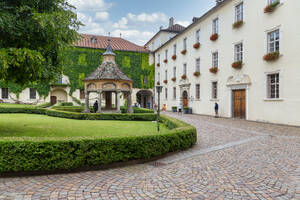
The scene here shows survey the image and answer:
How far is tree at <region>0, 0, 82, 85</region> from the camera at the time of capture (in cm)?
608

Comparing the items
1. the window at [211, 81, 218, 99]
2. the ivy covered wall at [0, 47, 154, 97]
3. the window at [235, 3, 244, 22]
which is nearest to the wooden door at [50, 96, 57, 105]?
the ivy covered wall at [0, 47, 154, 97]

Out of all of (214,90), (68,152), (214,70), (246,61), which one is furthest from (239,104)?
(68,152)

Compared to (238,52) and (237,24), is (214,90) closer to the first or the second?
(238,52)

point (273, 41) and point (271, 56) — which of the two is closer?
point (271, 56)

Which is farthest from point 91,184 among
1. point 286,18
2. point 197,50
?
point 197,50

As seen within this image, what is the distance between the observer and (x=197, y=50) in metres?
25.5

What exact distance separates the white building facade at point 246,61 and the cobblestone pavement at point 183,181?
31.9 ft

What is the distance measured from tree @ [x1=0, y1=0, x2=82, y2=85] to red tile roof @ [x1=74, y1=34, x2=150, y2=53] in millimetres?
30676

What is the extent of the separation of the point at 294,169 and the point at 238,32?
16.0 meters

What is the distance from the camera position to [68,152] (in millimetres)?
5422

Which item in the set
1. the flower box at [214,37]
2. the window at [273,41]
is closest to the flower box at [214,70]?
the flower box at [214,37]

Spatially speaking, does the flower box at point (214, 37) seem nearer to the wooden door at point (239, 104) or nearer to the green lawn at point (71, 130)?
the wooden door at point (239, 104)

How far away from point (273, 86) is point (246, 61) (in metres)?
3.27

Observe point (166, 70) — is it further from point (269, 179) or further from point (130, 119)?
point (269, 179)
